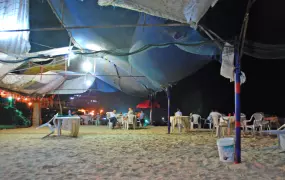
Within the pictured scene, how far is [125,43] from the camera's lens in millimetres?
9211

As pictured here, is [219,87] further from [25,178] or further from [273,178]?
[25,178]

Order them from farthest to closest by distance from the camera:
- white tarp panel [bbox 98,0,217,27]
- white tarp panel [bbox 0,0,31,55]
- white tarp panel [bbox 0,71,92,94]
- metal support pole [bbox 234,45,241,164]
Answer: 1. white tarp panel [bbox 0,71,92,94]
2. white tarp panel [bbox 0,0,31,55]
3. metal support pole [bbox 234,45,241,164]
4. white tarp panel [bbox 98,0,217,27]

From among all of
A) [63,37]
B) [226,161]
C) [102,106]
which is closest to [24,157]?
[226,161]

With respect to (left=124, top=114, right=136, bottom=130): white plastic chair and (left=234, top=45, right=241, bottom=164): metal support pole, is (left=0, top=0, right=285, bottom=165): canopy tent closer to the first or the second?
(left=234, top=45, right=241, bottom=164): metal support pole

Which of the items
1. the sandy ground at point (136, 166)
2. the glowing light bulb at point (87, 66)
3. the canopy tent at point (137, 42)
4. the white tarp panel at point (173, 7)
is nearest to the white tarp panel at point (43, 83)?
the glowing light bulb at point (87, 66)

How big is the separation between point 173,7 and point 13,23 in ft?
17.1

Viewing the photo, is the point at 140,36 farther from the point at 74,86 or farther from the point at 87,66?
the point at 74,86

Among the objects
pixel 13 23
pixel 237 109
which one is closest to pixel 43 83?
pixel 13 23

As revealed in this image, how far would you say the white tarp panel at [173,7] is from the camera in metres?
4.20

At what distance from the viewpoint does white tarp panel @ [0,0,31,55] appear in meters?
7.25

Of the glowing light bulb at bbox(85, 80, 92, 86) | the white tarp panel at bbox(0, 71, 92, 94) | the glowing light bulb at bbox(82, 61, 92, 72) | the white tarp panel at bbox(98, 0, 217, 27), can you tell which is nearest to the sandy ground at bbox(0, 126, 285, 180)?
the white tarp panel at bbox(98, 0, 217, 27)

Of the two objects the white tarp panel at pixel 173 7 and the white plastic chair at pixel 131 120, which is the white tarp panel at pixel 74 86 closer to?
the white plastic chair at pixel 131 120

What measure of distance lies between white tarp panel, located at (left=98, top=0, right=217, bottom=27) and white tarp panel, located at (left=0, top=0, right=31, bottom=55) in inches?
160

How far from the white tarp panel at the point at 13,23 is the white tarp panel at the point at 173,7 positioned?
408 centimetres
